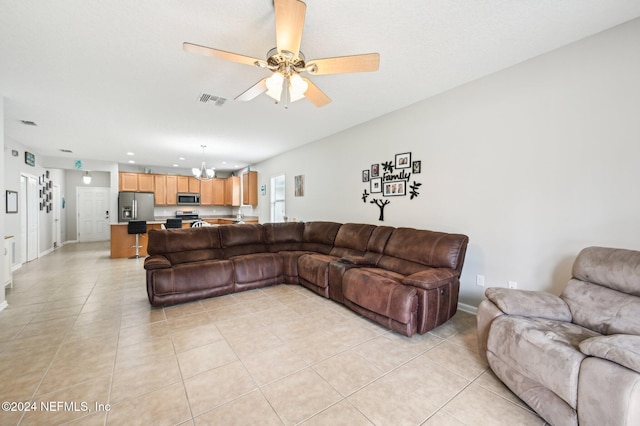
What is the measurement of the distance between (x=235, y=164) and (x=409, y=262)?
22.8 feet

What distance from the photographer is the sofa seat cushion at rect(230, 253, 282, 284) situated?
3.78 m

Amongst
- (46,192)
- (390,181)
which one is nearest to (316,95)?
(390,181)

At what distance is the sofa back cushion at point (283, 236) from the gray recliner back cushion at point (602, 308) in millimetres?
3621

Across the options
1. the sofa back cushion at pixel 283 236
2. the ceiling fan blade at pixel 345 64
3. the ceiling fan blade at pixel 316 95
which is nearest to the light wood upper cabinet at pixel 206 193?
the sofa back cushion at pixel 283 236

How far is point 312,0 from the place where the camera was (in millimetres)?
1747

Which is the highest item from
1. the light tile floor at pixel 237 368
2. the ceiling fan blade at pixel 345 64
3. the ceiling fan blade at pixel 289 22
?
the ceiling fan blade at pixel 289 22

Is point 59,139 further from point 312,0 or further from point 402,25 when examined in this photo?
point 402,25

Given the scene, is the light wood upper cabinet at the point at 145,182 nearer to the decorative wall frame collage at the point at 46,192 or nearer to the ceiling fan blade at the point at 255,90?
the decorative wall frame collage at the point at 46,192

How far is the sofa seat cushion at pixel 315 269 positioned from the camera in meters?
3.47

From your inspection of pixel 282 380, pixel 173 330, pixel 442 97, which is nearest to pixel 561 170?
pixel 442 97

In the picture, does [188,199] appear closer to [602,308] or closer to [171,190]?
[171,190]

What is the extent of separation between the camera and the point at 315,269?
3.61 m

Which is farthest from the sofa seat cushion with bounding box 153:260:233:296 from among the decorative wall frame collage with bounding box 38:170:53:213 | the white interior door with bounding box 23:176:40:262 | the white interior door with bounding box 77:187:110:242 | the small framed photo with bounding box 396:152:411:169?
the white interior door with bounding box 77:187:110:242

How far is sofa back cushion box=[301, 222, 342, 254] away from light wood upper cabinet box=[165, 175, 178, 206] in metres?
5.93
